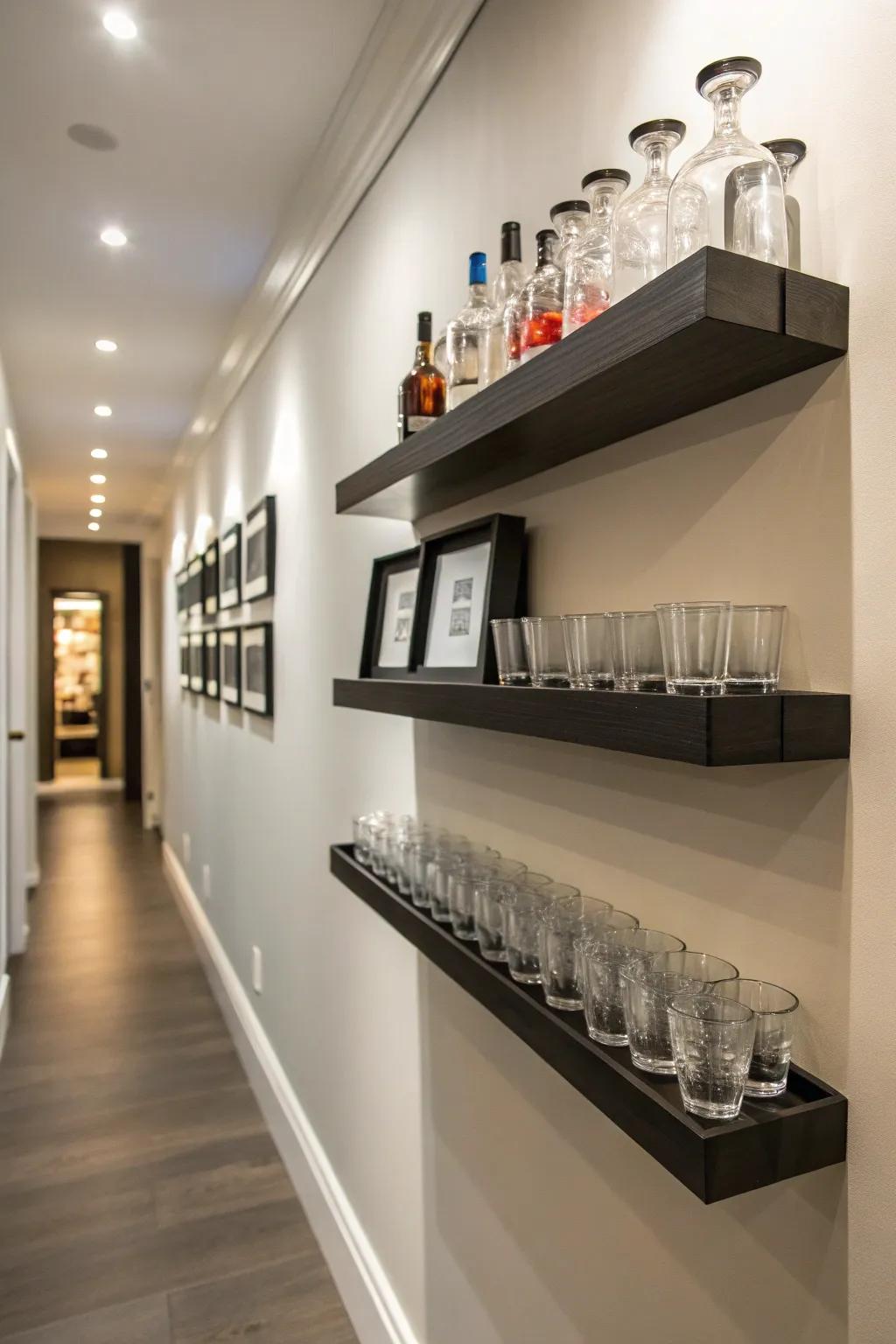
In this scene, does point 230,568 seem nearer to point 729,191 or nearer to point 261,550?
point 261,550

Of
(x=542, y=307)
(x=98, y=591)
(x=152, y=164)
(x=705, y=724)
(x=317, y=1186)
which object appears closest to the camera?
(x=705, y=724)

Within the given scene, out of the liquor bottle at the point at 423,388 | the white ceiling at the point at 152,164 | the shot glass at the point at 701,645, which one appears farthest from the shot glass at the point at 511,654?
the white ceiling at the point at 152,164

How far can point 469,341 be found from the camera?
4.06 ft

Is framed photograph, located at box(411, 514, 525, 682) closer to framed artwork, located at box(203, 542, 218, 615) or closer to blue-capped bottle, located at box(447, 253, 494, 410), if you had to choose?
blue-capped bottle, located at box(447, 253, 494, 410)

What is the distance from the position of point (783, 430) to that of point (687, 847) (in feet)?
1.51

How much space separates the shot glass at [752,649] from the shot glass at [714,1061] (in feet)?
0.97

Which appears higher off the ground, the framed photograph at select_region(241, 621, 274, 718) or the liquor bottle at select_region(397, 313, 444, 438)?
the liquor bottle at select_region(397, 313, 444, 438)

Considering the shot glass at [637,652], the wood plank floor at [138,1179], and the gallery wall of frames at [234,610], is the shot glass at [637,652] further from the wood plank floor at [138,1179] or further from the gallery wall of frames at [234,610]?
the gallery wall of frames at [234,610]

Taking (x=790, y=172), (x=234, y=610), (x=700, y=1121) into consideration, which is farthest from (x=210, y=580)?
(x=700, y=1121)

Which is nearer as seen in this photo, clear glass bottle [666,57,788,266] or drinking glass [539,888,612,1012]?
clear glass bottle [666,57,788,266]

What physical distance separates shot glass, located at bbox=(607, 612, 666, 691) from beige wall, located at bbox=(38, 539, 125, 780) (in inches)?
→ 396

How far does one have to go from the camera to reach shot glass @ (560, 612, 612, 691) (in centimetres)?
95

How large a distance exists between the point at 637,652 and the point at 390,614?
0.88 metres

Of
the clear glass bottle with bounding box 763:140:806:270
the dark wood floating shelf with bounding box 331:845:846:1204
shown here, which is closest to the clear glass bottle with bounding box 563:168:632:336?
the clear glass bottle with bounding box 763:140:806:270
